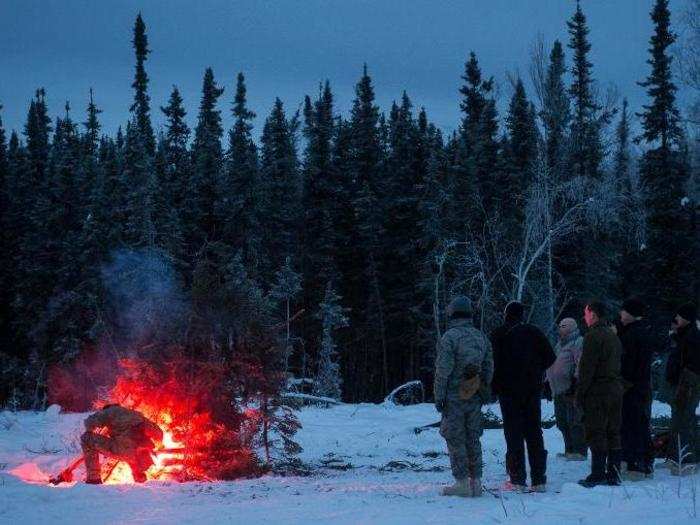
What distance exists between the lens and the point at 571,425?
11203 mm

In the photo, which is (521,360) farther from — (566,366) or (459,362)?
(566,366)

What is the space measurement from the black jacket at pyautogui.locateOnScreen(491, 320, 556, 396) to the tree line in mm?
17013

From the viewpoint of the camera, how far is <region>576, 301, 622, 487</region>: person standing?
852cm

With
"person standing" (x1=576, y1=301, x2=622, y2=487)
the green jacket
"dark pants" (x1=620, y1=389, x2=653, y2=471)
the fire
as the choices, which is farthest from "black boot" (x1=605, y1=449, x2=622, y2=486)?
the fire

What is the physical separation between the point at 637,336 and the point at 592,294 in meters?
29.1

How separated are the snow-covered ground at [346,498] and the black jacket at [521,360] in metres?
1.14

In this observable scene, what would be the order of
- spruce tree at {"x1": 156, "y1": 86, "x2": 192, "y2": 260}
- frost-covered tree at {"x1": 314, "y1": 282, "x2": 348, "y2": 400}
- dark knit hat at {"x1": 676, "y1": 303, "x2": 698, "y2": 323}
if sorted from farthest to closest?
1. spruce tree at {"x1": 156, "y1": 86, "x2": 192, "y2": 260}
2. frost-covered tree at {"x1": 314, "y1": 282, "x2": 348, "y2": 400}
3. dark knit hat at {"x1": 676, "y1": 303, "x2": 698, "y2": 323}

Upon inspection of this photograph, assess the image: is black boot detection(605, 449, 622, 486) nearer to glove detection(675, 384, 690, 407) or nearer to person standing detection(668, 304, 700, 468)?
person standing detection(668, 304, 700, 468)

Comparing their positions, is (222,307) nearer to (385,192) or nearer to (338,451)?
(338,451)

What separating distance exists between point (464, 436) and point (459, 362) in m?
0.78

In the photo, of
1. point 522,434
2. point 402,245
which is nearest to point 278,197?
point 402,245

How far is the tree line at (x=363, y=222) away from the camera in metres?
34.6

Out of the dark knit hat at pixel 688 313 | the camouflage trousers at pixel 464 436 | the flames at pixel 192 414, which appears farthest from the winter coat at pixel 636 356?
the flames at pixel 192 414

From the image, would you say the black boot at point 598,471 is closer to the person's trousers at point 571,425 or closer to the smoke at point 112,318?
the person's trousers at point 571,425
